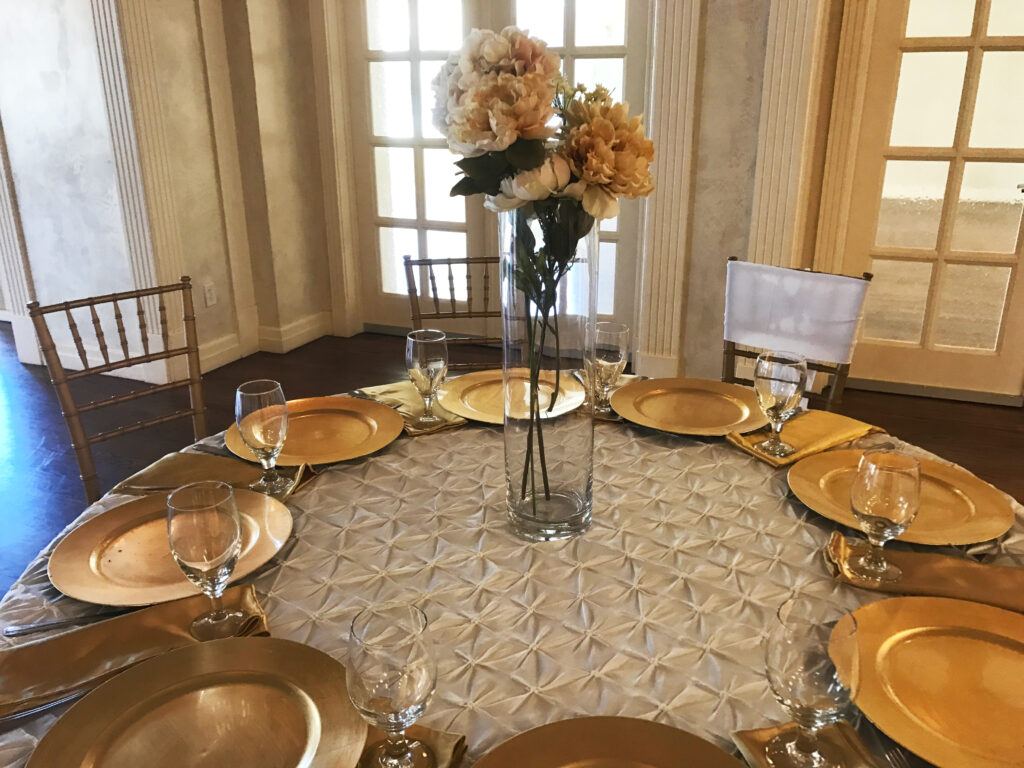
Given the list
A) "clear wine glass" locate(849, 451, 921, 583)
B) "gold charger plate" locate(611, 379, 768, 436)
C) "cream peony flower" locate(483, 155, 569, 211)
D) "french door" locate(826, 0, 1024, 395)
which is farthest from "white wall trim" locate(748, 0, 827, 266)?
"cream peony flower" locate(483, 155, 569, 211)

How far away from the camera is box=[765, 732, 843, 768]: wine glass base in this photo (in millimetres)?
738

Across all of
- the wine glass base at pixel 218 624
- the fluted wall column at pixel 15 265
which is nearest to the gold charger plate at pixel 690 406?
the wine glass base at pixel 218 624

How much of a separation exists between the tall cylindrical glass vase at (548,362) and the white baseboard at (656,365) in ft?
7.22

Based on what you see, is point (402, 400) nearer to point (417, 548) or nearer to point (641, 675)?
point (417, 548)

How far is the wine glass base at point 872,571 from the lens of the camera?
3.26 ft

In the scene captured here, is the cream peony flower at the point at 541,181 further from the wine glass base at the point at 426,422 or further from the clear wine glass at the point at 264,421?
the wine glass base at the point at 426,422

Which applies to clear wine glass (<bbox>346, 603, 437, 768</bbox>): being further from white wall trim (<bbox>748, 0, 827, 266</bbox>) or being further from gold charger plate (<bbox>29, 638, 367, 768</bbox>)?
white wall trim (<bbox>748, 0, 827, 266</bbox>)

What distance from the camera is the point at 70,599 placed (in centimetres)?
98

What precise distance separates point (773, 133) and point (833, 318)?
4.69 feet

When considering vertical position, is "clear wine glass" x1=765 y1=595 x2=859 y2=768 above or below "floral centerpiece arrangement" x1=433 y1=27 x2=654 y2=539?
below

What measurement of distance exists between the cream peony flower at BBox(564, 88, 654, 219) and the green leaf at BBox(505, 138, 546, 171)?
38 millimetres

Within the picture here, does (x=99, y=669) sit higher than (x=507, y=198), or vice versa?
(x=507, y=198)

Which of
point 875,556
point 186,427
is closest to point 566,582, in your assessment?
point 875,556

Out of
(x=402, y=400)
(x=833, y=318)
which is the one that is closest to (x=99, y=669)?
(x=402, y=400)
